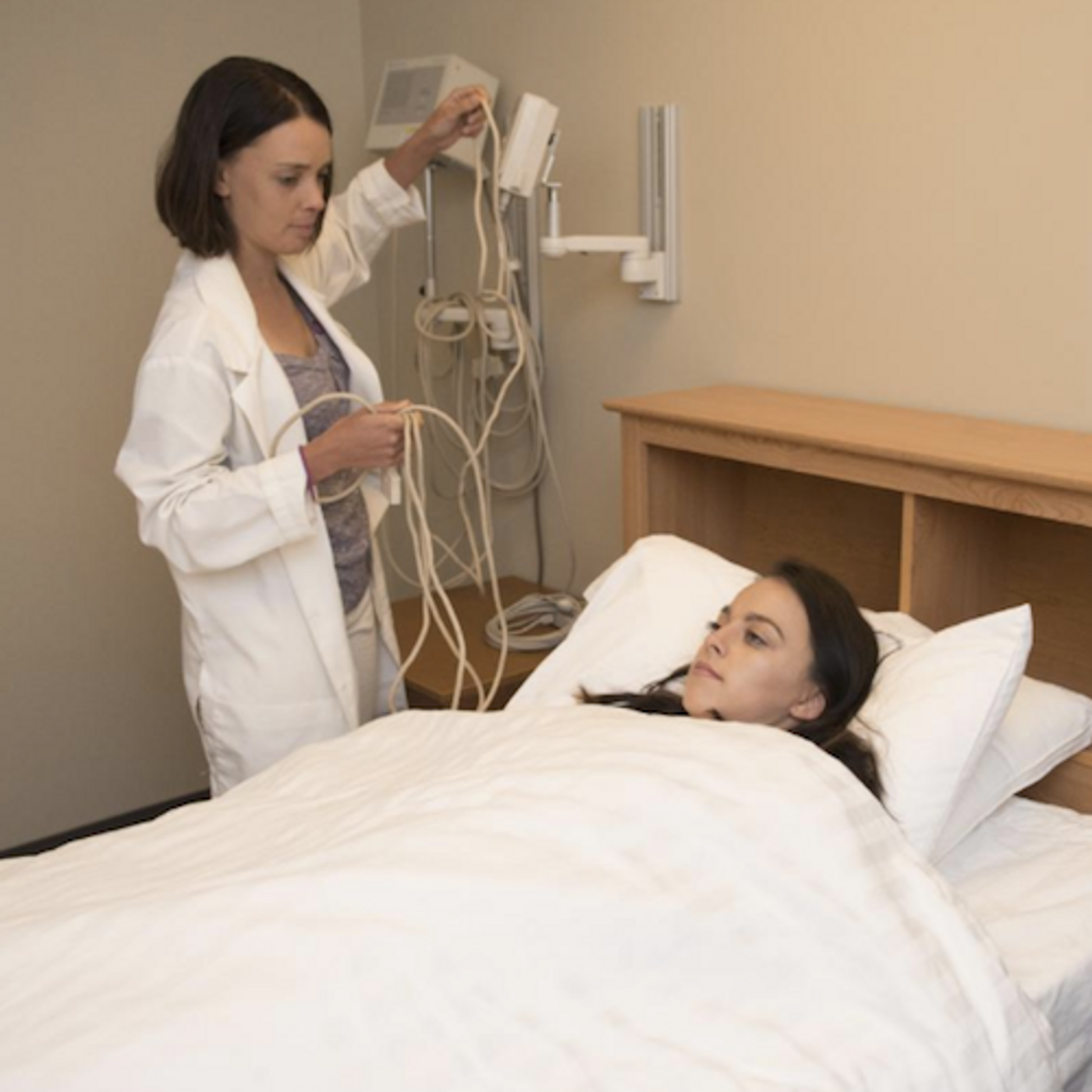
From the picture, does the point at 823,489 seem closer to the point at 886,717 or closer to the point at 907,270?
the point at 907,270

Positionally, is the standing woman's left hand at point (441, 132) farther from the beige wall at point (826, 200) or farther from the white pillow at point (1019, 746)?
the white pillow at point (1019, 746)

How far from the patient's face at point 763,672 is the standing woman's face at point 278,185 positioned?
2.91 ft

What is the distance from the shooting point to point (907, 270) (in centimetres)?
201

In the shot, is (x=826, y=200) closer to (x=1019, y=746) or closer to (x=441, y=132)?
(x=441, y=132)

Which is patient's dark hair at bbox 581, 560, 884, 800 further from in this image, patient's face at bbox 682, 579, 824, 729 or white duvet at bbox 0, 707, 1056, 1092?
white duvet at bbox 0, 707, 1056, 1092

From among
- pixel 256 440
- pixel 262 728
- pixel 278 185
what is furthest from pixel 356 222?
pixel 262 728

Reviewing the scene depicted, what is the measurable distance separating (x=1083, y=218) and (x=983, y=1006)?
104 centimetres

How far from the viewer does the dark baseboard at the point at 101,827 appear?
285 centimetres

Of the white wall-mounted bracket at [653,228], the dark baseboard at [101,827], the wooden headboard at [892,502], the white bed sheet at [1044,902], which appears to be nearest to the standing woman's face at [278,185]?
the white wall-mounted bracket at [653,228]

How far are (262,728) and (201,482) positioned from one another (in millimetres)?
392

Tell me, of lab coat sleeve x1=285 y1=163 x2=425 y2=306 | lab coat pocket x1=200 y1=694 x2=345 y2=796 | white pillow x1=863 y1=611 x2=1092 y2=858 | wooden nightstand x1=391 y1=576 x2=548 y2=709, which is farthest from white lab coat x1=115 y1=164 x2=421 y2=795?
white pillow x1=863 y1=611 x2=1092 y2=858

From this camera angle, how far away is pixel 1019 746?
1646 mm

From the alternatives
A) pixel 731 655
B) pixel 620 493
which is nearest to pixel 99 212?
pixel 620 493

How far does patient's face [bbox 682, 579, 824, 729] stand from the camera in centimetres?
168
